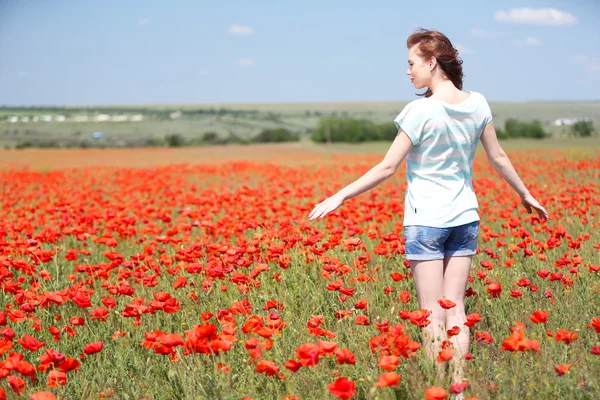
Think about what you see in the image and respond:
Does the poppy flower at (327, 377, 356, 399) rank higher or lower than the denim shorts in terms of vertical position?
lower

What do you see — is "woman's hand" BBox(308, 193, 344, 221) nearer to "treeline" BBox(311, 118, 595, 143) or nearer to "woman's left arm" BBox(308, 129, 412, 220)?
"woman's left arm" BBox(308, 129, 412, 220)

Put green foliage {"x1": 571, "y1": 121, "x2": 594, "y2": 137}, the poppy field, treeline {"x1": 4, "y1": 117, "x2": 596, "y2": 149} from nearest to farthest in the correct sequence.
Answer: the poppy field < green foliage {"x1": 571, "y1": 121, "x2": 594, "y2": 137} < treeline {"x1": 4, "y1": 117, "x2": 596, "y2": 149}

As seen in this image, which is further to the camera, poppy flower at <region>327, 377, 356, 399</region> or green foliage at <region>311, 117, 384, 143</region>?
green foliage at <region>311, 117, 384, 143</region>

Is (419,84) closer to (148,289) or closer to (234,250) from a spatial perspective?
(234,250)

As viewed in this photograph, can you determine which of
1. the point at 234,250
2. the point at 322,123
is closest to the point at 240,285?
the point at 234,250

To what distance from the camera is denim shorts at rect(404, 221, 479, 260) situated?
10.5 feet

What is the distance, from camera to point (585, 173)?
43.1 ft

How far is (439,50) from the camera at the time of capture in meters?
3.25

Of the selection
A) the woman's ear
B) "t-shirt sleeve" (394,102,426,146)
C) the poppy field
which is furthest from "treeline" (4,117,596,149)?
"t-shirt sleeve" (394,102,426,146)

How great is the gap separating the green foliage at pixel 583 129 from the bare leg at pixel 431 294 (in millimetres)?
33808

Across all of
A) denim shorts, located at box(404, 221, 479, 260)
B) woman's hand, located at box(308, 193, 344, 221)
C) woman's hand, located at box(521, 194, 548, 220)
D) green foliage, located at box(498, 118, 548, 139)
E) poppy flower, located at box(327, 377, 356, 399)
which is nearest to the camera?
poppy flower, located at box(327, 377, 356, 399)

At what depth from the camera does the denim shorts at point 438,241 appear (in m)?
3.21

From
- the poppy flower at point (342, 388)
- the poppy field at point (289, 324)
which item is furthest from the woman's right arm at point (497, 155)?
the poppy flower at point (342, 388)

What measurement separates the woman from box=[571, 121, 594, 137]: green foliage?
1328 inches
